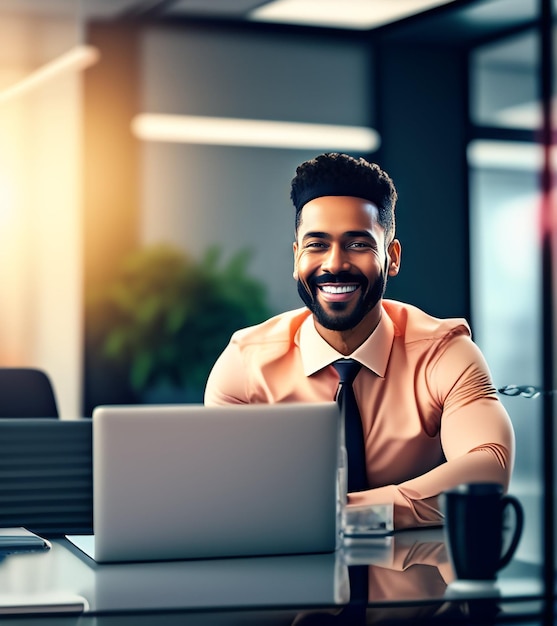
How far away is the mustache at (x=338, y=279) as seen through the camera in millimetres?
2021

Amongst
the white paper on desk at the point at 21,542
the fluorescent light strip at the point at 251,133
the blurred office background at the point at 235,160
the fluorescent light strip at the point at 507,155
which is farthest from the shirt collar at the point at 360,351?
the fluorescent light strip at the point at 507,155

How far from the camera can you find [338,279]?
2021 millimetres

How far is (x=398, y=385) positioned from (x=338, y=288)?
0.73 feet

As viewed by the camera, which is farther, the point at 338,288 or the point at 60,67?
the point at 60,67

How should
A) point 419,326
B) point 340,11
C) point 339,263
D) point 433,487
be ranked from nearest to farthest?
point 433,487, point 339,263, point 419,326, point 340,11

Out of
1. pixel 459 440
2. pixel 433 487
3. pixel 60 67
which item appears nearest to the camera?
pixel 433 487

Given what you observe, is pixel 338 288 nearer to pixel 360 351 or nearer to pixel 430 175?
pixel 360 351

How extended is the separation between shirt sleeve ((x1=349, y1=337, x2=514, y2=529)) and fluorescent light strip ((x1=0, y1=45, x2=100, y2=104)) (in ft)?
13.1

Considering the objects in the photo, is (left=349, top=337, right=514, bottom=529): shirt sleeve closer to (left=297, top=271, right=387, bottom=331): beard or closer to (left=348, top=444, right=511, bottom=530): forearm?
(left=348, top=444, right=511, bottom=530): forearm

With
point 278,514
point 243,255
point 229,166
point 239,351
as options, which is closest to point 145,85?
point 229,166

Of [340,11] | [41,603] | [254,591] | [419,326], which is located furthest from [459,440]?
[340,11]

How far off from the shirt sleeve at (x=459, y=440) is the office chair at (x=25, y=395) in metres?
0.95

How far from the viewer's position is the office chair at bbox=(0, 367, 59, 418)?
7.97 ft

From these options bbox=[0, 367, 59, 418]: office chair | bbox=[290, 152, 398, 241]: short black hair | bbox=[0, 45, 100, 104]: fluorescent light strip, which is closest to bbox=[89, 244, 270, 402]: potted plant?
bbox=[0, 45, 100, 104]: fluorescent light strip
